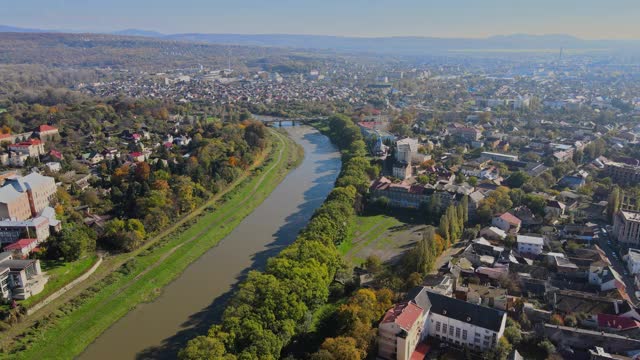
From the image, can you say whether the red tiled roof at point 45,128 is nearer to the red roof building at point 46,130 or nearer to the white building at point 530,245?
the red roof building at point 46,130

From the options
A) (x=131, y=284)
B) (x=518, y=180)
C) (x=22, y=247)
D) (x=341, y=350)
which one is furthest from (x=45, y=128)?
(x=518, y=180)

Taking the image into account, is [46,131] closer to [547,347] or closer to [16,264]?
[16,264]

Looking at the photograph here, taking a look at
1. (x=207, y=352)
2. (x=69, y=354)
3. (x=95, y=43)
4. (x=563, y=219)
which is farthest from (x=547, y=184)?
(x=95, y=43)

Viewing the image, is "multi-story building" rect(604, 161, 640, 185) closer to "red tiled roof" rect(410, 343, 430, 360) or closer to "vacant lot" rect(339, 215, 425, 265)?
"vacant lot" rect(339, 215, 425, 265)

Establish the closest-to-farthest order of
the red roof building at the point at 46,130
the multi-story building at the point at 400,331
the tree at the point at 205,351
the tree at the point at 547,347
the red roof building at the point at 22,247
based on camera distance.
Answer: the tree at the point at 205,351, the multi-story building at the point at 400,331, the tree at the point at 547,347, the red roof building at the point at 22,247, the red roof building at the point at 46,130

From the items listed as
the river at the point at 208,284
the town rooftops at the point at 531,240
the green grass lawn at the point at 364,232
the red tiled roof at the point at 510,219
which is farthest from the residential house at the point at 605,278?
the river at the point at 208,284

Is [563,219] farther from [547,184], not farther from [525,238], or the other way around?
[547,184]
